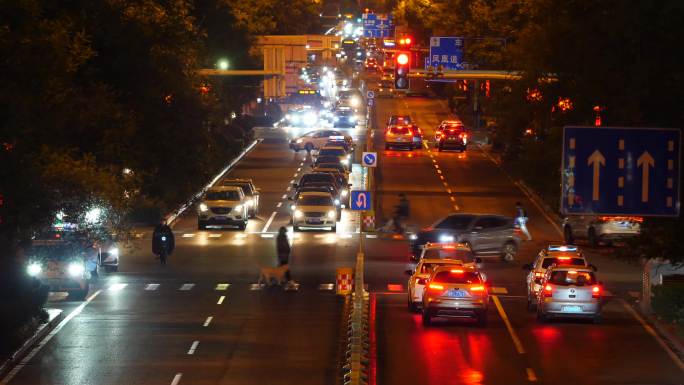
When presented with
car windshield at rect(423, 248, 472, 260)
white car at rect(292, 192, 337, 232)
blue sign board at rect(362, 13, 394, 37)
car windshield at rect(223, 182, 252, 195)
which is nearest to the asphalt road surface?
white car at rect(292, 192, 337, 232)

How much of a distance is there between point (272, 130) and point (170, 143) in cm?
3996

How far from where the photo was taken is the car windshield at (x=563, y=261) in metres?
33.9

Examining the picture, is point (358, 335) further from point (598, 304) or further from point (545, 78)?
point (545, 78)

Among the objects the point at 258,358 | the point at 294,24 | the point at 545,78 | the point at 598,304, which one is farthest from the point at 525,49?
the point at 294,24

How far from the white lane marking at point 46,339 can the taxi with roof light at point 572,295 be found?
36.2 feet

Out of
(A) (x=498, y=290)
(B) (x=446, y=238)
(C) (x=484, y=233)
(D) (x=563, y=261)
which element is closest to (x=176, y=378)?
(D) (x=563, y=261)

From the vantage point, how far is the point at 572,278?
3064 cm

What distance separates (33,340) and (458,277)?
30.9ft

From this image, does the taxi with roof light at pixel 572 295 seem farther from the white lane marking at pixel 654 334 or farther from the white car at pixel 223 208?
the white car at pixel 223 208

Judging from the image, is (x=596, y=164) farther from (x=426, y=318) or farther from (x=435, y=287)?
(x=426, y=318)

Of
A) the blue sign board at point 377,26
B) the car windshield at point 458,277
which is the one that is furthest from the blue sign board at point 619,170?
the blue sign board at point 377,26

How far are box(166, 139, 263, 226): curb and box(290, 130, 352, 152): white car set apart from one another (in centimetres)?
305

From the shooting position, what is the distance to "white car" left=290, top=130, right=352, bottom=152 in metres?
76.3

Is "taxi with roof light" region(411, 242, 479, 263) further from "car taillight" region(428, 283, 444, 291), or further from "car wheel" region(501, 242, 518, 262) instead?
"car wheel" region(501, 242, 518, 262)
